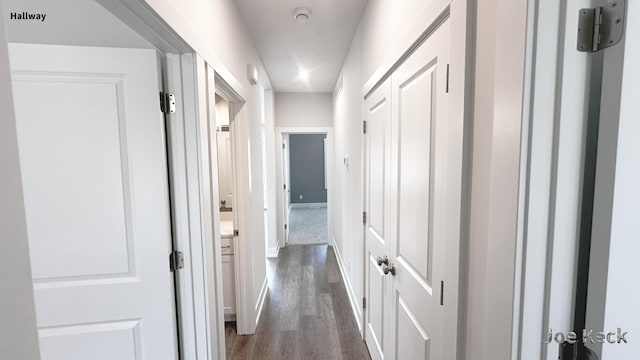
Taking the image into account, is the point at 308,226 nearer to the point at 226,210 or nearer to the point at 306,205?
the point at 306,205

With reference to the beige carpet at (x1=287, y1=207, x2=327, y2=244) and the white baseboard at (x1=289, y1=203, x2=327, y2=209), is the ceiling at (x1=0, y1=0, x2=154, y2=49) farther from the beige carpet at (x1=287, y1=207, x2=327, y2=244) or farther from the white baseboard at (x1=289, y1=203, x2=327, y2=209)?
the white baseboard at (x1=289, y1=203, x2=327, y2=209)

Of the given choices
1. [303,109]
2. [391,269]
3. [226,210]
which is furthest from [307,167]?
[391,269]

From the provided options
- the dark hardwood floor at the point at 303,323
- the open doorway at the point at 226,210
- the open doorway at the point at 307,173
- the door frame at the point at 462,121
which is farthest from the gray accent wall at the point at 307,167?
the door frame at the point at 462,121

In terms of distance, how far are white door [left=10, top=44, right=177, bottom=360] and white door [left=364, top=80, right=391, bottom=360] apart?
1.15 m

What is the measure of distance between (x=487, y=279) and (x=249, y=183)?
1.91 m

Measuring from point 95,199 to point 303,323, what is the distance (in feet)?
6.51

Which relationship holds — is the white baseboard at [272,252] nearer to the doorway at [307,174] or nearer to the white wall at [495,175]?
the doorway at [307,174]

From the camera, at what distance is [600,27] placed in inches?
23.4

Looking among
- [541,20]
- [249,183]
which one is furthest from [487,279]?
[249,183]

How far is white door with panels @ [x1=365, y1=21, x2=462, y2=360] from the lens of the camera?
36.8 inches

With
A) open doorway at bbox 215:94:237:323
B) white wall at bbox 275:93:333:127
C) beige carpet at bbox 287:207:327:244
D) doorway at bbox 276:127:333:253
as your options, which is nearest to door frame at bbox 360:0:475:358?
open doorway at bbox 215:94:237:323

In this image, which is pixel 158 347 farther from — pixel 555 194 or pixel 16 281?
pixel 555 194

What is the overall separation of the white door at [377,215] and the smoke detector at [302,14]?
2.57ft

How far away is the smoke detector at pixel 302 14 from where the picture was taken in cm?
199
